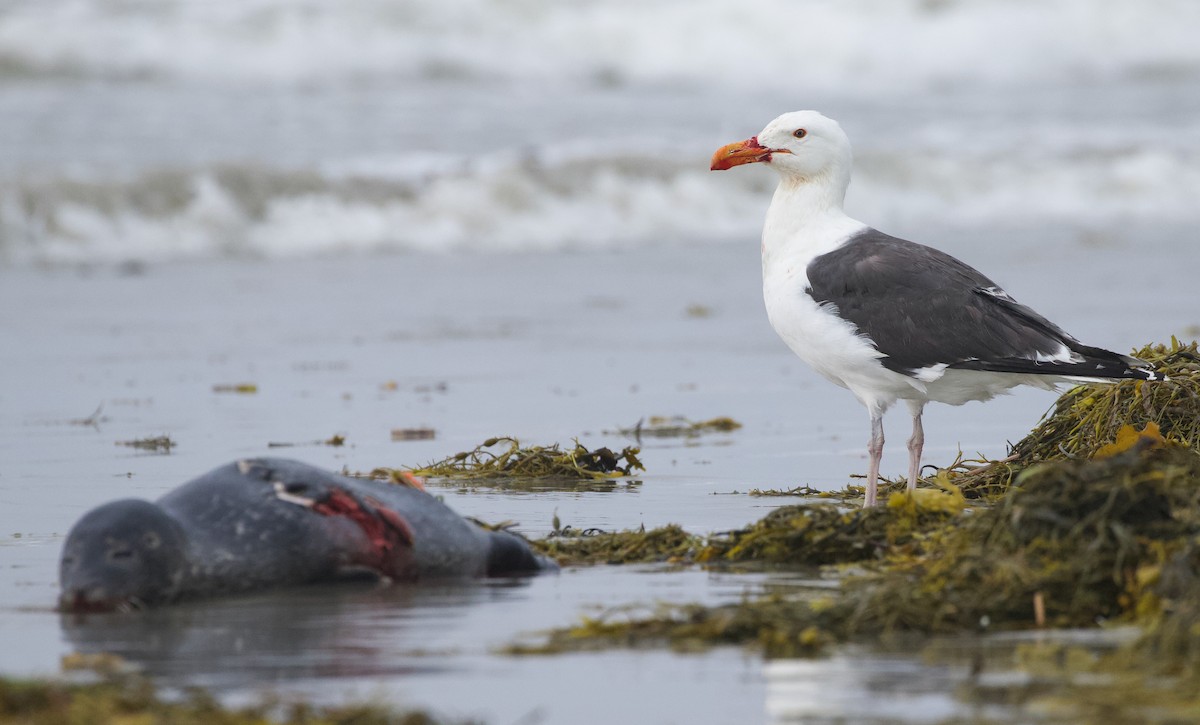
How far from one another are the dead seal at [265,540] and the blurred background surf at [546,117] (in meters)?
12.4

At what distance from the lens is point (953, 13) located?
3481 cm

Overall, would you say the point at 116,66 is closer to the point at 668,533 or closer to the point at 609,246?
the point at 609,246

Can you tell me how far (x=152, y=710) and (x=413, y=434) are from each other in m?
5.18

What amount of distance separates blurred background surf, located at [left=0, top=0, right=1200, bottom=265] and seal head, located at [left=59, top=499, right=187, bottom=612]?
1255cm

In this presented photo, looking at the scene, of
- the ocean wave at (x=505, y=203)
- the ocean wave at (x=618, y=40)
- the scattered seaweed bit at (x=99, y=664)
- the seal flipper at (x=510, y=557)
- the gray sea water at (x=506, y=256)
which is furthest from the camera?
the ocean wave at (x=618, y=40)

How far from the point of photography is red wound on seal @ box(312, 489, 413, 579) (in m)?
5.00

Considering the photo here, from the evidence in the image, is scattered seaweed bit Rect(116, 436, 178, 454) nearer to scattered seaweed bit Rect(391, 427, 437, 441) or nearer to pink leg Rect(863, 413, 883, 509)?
scattered seaweed bit Rect(391, 427, 437, 441)

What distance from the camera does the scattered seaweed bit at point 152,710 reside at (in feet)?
11.4

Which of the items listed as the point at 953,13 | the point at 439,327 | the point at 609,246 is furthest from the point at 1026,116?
the point at 439,327

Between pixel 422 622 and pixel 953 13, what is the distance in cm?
3227

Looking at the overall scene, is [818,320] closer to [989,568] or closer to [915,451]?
[915,451]

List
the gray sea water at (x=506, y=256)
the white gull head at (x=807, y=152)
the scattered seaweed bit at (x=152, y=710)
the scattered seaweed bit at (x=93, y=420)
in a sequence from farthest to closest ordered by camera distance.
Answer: the scattered seaweed bit at (x=93, y=420) → the white gull head at (x=807, y=152) → the gray sea water at (x=506, y=256) → the scattered seaweed bit at (x=152, y=710)

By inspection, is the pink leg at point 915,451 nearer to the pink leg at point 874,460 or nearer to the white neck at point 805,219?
the pink leg at point 874,460

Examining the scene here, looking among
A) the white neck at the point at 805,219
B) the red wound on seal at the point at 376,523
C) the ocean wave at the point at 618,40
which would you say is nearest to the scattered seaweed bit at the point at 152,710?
the red wound on seal at the point at 376,523
